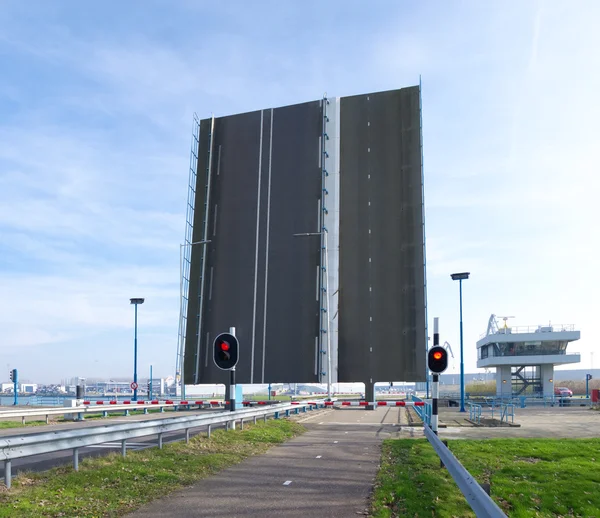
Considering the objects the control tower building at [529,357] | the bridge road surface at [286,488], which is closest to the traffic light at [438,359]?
the bridge road surface at [286,488]

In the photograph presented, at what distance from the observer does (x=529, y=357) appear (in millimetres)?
51719

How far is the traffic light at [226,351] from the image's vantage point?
13.0m

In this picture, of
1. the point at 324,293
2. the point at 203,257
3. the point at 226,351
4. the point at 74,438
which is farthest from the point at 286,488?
the point at 203,257

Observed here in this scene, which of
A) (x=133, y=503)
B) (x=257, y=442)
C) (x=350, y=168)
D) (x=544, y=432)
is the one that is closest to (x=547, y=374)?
(x=544, y=432)

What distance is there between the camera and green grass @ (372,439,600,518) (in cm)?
676

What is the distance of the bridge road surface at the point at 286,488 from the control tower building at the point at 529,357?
4352cm

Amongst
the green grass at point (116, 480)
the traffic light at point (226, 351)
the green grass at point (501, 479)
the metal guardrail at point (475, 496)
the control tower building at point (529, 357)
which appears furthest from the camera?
the control tower building at point (529, 357)

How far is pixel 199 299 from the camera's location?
19.5 metres

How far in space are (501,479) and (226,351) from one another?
6467 mm

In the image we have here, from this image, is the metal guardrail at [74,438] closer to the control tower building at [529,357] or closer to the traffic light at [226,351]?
the traffic light at [226,351]

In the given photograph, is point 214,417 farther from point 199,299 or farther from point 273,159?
point 273,159

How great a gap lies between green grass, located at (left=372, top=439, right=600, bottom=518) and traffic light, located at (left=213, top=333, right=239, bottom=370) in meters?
3.70

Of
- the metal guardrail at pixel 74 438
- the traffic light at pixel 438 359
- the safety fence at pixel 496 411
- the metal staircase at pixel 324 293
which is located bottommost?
the safety fence at pixel 496 411

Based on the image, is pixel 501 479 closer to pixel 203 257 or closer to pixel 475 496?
pixel 475 496
